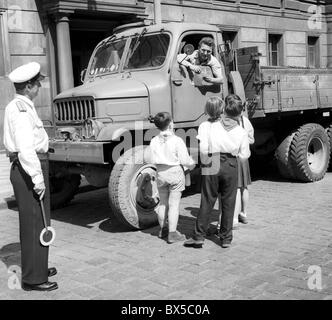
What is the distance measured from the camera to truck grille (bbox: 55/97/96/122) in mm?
6145

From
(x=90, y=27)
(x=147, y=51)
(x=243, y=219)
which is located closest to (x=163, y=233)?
(x=243, y=219)

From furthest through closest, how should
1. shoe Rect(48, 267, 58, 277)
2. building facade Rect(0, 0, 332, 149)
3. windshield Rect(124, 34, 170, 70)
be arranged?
building facade Rect(0, 0, 332, 149) → windshield Rect(124, 34, 170, 70) → shoe Rect(48, 267, 58, 277)

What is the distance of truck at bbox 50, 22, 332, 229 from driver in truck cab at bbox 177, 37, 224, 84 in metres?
0.10

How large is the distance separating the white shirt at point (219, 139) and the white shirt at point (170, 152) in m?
0.31

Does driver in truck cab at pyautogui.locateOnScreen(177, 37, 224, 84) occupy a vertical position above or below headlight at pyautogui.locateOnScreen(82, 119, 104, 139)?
above

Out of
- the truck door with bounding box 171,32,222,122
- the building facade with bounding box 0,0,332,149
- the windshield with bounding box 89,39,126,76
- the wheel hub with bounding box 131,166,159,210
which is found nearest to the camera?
the wheel hub with bounding box 131,166,159,210

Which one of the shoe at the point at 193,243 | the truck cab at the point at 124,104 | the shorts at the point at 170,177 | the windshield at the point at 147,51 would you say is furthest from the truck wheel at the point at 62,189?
the shoe at the point at 193,243

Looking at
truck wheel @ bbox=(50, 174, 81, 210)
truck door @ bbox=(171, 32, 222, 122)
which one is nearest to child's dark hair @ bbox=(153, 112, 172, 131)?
truck door @ bbox=(171, 32, 222, 122)

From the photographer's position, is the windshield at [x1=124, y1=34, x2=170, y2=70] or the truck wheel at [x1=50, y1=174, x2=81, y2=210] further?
the truck wheel at [x1=50, y1=174, x2=81, y2=210]

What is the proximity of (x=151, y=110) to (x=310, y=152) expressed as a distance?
373cm

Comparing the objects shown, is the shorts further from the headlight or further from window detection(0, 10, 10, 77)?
window detection(0, 10, 10, 77)

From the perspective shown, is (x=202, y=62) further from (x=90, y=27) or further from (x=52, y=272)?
(x=90, y=27)

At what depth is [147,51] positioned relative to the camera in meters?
6.98

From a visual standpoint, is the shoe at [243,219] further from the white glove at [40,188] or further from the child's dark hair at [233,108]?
the white glove at [40,188]
